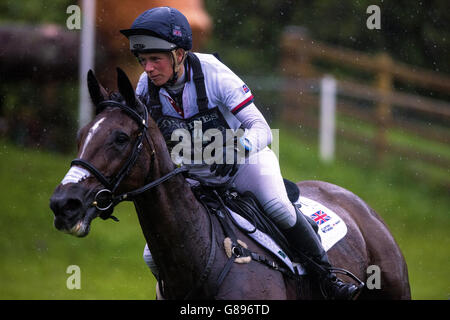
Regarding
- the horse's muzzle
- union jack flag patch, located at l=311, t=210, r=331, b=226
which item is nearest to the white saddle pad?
union jack flag patch, located at l=311, t=210, r=331, b=226

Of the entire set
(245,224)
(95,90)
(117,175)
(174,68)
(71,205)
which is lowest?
(245,224)

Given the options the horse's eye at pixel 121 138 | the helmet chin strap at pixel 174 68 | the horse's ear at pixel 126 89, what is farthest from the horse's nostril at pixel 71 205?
the helmet chin strap at pixel 174 68

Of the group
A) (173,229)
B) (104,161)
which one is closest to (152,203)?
(173,229)

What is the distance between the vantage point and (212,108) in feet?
14.9

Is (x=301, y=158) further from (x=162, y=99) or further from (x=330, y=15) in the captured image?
(x=162, y=99)

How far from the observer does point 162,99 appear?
4.56 metres

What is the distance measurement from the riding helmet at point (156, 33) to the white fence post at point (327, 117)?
963 centimetres

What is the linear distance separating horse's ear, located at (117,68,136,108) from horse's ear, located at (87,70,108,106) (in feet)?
0.42

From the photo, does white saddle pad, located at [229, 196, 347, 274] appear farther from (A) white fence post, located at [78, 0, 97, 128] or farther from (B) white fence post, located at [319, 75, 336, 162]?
(B) white fence post, located at [319, 75, 336, 162]

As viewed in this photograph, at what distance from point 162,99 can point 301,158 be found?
908 centimetres

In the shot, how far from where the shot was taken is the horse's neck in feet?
13.4

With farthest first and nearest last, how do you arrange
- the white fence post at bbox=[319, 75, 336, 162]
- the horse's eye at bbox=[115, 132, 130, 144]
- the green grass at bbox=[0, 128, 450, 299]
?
the white fence post at bbox=[319, 75, 336, 162]
the green grass at bbox=[0, 128, 450, 299]
the horse's eye at bbox=[115, 132, 130, 144]

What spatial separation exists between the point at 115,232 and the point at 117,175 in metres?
7.08

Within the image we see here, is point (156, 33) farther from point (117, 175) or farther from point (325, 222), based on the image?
point (325, 222)
